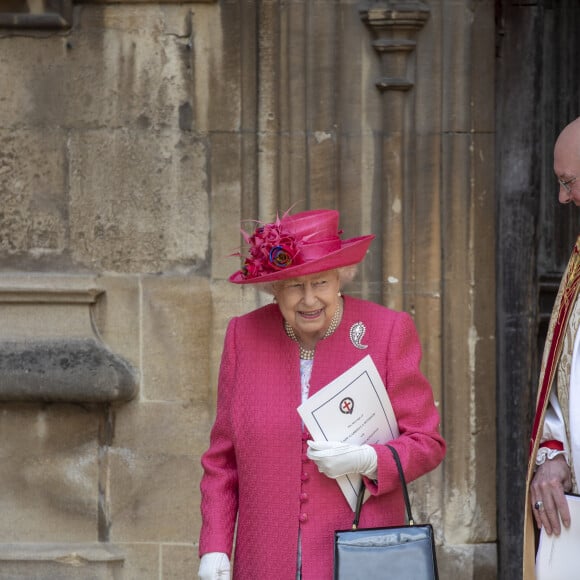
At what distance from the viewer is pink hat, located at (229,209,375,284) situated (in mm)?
3350

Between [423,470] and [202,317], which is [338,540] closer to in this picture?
[423,470]

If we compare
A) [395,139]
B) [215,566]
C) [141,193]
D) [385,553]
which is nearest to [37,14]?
[141,193]

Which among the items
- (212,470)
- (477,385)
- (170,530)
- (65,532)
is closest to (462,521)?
(477,385)

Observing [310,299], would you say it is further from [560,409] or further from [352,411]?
[560,409]

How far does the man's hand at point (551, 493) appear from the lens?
348 cm

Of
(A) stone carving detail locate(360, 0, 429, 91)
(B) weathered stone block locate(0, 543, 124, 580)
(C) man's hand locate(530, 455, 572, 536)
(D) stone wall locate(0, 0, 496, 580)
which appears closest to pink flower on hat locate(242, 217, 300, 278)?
(C) man's hand locate(530, 455, 572, 536)

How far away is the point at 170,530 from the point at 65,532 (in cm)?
40

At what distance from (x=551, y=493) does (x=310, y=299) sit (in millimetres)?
829

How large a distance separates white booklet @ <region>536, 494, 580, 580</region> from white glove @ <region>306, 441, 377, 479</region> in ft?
1.77

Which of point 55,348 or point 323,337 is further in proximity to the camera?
point 55,348

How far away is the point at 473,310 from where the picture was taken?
16.5 ft

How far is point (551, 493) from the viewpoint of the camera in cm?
352

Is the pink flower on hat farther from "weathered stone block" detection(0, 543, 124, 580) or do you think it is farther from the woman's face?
"weathered stone block" detection(0, 543, 124, 580)

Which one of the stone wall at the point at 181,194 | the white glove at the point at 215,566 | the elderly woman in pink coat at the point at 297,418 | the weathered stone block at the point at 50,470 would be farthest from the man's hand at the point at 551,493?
the weathered stone block at the point at 50,470
